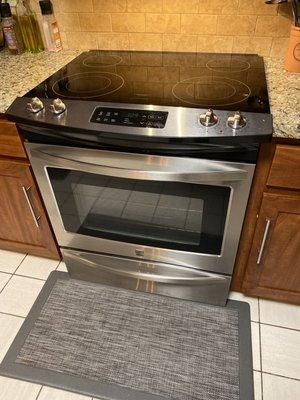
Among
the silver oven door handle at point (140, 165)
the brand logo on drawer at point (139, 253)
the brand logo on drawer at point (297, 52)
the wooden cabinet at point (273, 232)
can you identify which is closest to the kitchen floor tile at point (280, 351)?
the wooden cabinet at point (273, 232)

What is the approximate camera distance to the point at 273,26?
122 cm

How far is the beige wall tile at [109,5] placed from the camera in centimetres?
131

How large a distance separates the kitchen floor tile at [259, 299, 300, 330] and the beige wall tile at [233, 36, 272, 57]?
3.60 feet

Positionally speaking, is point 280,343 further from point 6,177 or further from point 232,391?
point 6,177

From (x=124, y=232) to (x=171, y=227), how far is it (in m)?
0.20

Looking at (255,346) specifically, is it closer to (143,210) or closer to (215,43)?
(143,210)

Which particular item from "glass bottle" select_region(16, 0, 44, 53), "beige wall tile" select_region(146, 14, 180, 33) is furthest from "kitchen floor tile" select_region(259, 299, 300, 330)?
"glass bottle" select_region(16, 0, 44, 53)

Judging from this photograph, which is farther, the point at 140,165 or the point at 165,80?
the point at 165,80

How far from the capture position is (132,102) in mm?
976

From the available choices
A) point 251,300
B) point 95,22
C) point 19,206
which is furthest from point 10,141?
point 251,300

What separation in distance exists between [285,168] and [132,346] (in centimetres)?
91

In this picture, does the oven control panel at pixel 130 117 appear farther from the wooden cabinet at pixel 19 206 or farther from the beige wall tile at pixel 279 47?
the beige wall tile at pixel 279 47

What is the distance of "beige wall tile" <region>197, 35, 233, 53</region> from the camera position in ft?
4.28

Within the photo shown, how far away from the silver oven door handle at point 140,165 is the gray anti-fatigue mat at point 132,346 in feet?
2.29
